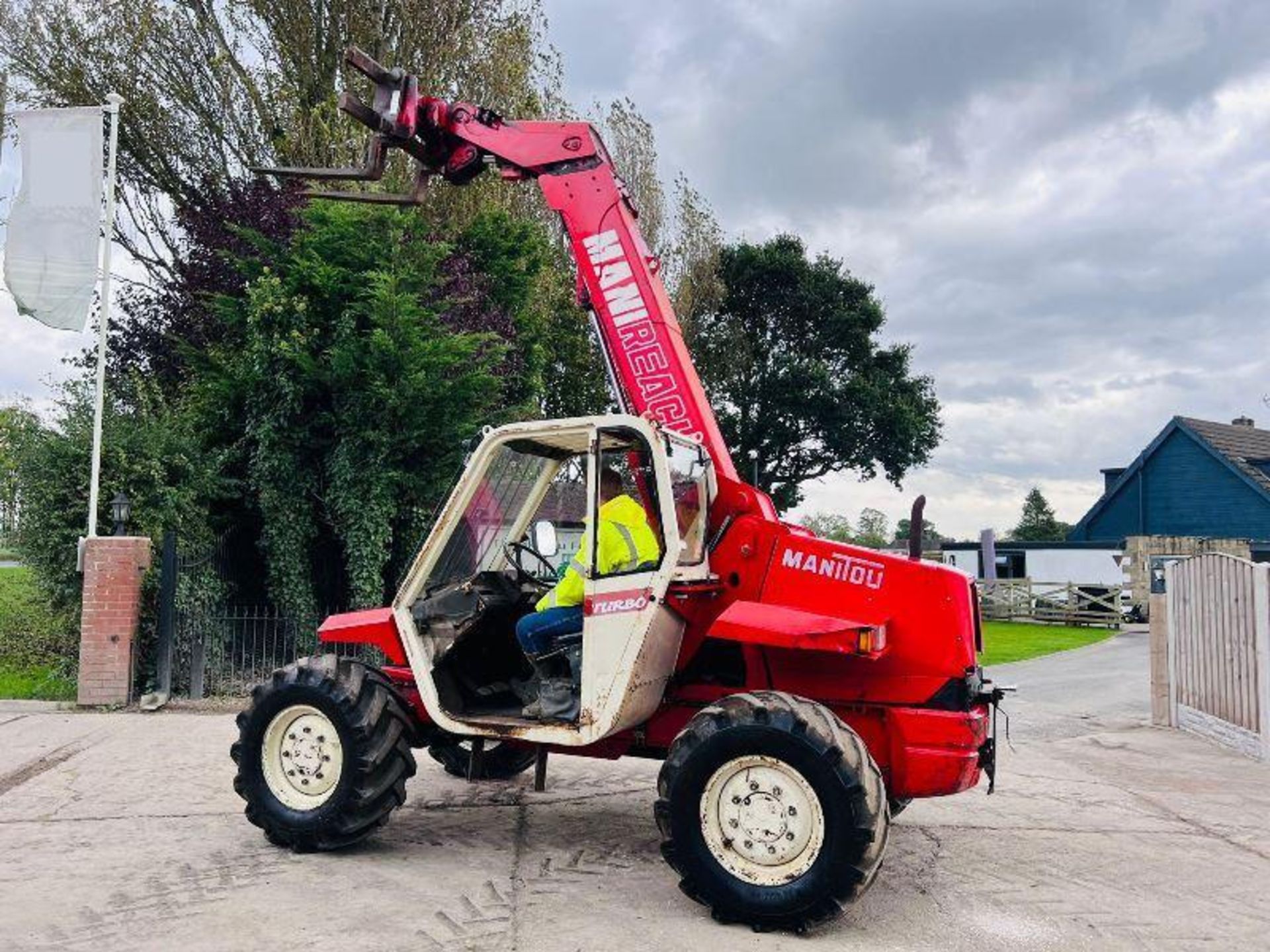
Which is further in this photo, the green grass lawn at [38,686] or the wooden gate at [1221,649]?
the green grass lawn at [38,686]

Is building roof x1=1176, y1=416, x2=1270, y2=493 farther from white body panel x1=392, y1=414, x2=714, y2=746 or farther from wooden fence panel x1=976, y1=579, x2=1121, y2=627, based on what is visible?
white body panel x1=392, y1=414, x2=714, y2=746

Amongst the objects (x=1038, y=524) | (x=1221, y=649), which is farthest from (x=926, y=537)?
(x=1221, y=649)

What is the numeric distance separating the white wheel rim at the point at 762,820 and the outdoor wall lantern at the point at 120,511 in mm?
8211

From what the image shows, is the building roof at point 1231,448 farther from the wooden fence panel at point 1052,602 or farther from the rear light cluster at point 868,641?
the rear light cluster at point 868,641

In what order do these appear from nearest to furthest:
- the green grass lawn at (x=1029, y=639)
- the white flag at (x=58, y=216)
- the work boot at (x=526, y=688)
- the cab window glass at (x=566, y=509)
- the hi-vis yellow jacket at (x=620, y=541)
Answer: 1. the hi-vis yellow jacket at (x=620, y=541)
2. the cab window glass at (x=566, y=509)
3. the work boot at (x=526, y=688)
4. the white flag at (x=58, y=216)
5. the green grass lawn at (x=1029, y=639)

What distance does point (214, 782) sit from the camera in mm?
7500

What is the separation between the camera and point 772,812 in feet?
15.6

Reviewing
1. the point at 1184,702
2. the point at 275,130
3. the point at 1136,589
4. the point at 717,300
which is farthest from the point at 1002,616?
the point at 275,130

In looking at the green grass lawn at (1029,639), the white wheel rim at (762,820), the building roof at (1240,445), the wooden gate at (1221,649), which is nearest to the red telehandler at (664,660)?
the white wheel rim at (762,820)

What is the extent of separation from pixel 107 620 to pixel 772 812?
A: 8397 millimetres

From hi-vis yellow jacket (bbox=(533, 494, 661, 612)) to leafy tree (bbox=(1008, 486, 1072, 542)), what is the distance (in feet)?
191

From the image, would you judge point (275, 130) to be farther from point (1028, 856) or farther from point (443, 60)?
point (1028, 856)

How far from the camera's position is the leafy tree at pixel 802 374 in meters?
35.2

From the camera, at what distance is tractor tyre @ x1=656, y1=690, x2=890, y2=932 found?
4551 millimetres
